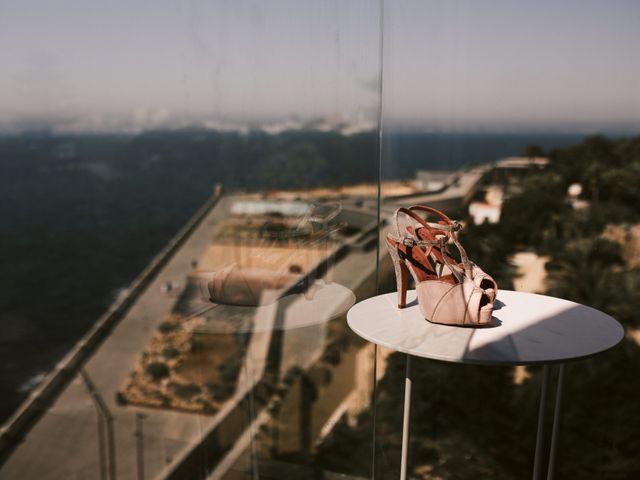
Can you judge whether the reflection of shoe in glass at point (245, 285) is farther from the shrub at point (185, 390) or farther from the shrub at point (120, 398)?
the shrub at point (120, 398)

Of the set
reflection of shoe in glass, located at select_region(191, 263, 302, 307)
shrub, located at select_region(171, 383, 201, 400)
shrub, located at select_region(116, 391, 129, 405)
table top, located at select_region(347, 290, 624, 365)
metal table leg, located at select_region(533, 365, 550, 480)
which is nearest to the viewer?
table top, located at select_region(347, 290, 624, 365)

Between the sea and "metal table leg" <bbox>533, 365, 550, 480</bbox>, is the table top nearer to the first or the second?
"metal table leg" <bbox>533, 365, 550, 480</bbox>

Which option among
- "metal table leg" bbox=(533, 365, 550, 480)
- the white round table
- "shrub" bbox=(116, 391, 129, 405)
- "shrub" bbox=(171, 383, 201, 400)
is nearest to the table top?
the white round table

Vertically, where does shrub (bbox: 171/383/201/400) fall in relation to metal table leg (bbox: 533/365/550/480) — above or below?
below

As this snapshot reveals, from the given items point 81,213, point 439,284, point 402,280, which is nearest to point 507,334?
point 439,284

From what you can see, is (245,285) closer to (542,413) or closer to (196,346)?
(542,413)

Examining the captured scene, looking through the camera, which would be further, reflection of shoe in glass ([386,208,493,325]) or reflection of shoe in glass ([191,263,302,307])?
reflection of shoe in glass ([191,263,302,307])

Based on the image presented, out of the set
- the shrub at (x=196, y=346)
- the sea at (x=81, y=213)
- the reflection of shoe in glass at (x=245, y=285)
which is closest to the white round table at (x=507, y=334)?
the reflection of shoe in glass at (x=245, y=285)

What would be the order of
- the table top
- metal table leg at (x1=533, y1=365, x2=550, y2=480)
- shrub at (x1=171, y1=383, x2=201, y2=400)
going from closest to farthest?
A: the table top, metal table leg at (x1=533, y1=365, x2=550, y2=480), shrub at (x1=171, y1=383, x2=201, y2=400)

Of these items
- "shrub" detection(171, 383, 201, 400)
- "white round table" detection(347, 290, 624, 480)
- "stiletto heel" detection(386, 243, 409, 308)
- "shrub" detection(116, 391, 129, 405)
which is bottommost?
"shrub" detection(116, 391, 129, 405)
